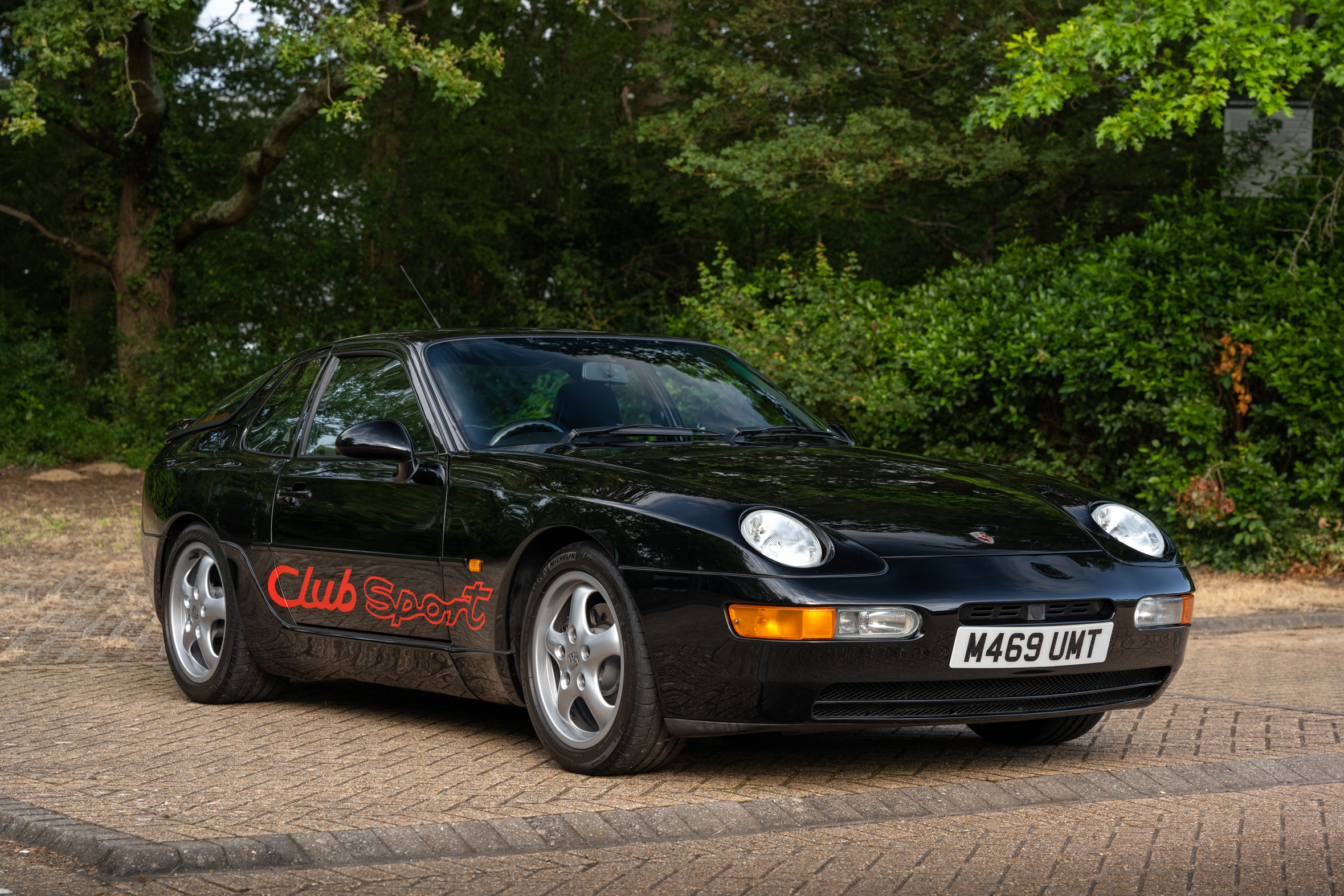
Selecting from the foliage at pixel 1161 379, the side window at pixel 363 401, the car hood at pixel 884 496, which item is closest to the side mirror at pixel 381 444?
the side window at pixel 363 401

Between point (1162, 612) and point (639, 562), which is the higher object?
point (639, 562)

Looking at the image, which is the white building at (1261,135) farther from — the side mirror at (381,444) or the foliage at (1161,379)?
the side mirror at (381,444)

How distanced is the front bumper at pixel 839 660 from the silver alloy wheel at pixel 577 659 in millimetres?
248

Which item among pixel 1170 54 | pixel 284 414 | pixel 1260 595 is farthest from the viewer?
pixel 1170 54

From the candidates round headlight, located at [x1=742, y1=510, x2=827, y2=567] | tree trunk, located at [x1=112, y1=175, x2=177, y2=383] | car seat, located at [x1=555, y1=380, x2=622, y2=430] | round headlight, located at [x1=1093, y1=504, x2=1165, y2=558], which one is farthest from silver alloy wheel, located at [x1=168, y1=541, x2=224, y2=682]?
tree trunk, located at [x1=112, y1=175, x2=177, y2=383]

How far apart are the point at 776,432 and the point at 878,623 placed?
5.28ft

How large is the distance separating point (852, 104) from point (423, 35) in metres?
5.96

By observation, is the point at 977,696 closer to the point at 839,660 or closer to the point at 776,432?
the point at 839,660

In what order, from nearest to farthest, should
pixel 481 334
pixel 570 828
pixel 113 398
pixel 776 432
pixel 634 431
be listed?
pixel 570 828, pixel 634 431, pixel 776 432, pixel 481 334, pixel 113 398

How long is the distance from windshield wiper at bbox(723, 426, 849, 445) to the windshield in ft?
0.08

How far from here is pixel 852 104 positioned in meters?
21.2

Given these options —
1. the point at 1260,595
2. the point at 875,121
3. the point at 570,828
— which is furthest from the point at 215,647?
the point at 875,121

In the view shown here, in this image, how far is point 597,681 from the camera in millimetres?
4828

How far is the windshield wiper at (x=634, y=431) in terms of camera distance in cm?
553
